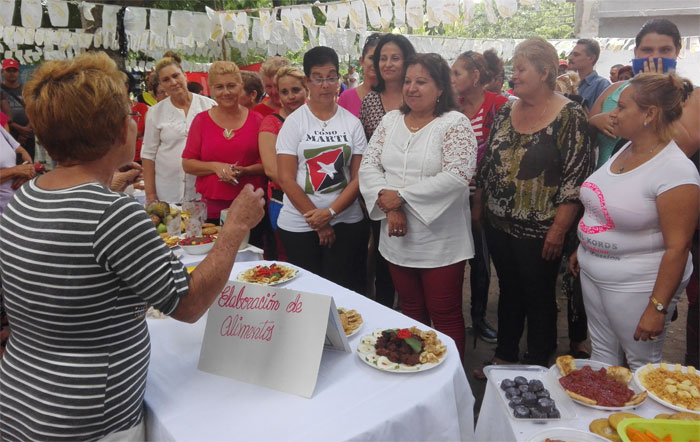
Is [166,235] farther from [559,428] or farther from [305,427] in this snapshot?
[559,428]

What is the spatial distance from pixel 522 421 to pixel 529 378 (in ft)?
0.80

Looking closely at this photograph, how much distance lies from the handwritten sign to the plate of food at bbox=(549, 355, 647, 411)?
69 cm

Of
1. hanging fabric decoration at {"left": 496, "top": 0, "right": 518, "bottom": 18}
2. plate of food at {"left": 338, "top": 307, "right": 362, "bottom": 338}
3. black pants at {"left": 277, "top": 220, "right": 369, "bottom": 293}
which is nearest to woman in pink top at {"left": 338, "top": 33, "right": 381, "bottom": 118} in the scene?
black pants at {"left": 277, "top": 220, "right": 369, "bottom": 293}

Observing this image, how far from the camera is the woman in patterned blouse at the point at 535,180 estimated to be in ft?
7.38

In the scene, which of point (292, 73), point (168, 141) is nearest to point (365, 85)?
point (292, 73)

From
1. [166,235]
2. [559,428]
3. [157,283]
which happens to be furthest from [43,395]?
[166,235]

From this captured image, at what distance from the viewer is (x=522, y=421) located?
128cm

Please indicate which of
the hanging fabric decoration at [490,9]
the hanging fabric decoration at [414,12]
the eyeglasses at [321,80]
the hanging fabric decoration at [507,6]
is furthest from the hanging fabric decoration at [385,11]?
the eyeglasses at [321,80]

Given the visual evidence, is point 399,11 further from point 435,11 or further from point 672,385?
point 672,385

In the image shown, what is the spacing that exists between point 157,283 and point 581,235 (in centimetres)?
169

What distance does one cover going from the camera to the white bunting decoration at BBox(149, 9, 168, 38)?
7.43 m

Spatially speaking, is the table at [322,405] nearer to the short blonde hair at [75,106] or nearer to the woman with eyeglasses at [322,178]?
the short blonde hair at [75,106]

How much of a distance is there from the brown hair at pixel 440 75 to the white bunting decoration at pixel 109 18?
680cm

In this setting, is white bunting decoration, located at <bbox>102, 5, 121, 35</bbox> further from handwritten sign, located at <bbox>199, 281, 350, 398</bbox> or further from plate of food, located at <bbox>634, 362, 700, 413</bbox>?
plate of food, located at <bbox>634, 362, 700, 413</bbox>
